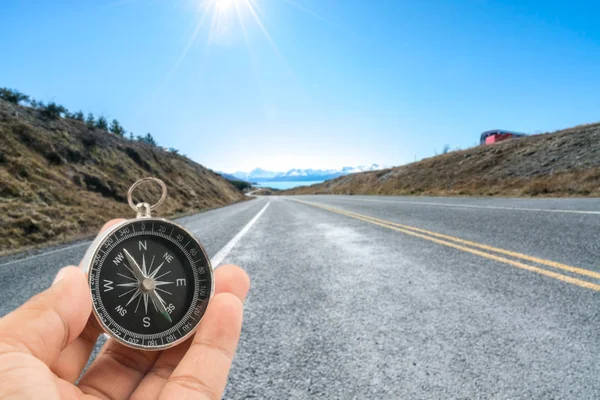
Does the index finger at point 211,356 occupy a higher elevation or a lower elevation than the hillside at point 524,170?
lower

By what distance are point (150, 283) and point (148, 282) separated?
0.01 metres

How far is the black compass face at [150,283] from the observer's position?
1.33 metres

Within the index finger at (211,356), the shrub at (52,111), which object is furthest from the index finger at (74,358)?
the shrub at (52,111)

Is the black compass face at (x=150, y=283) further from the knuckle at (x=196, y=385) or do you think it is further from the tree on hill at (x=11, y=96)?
the tree on hill at (x=11, y=96)

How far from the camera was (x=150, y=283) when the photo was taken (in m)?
1.35

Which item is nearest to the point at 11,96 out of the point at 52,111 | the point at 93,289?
the point at 52,111

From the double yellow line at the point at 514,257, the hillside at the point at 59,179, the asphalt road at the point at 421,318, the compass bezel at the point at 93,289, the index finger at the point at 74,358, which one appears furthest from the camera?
the hillside at the point at 59,179

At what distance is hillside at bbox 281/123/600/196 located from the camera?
52.3 ft

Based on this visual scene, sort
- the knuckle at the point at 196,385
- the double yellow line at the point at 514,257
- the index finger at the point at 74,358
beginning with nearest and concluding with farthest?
1. the knuckle at the point at 196,385
2. the index finger at the point at 74,358
3. the double yellow line at the point at 514,257

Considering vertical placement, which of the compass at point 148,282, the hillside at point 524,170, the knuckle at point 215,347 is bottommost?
the knuckle at point 215,347

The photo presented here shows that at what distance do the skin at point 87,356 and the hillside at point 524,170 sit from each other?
1698 cm

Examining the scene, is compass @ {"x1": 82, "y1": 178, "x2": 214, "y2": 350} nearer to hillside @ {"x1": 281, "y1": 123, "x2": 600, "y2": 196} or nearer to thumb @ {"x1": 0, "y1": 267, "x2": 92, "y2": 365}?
thumb @ {"x1": 0, "y1": 267, "x2": 92, "y2": 365}

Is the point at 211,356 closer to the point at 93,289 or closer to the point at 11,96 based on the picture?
the point at 93,289

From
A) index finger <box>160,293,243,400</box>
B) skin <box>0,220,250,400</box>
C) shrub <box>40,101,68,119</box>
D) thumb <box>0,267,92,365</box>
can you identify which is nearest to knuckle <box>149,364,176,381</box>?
skin <box>0,220,250,400</box>
